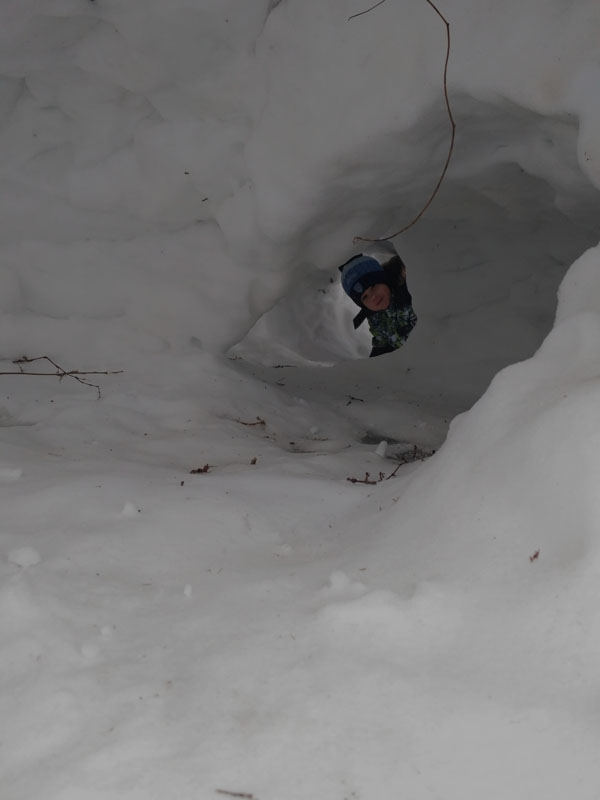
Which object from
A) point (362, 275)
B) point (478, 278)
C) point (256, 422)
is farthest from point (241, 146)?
point (478, 278)

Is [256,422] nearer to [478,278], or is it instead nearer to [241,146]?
[241,146]

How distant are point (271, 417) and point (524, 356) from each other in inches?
58.4

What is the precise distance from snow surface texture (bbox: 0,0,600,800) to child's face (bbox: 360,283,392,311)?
440 millimetres

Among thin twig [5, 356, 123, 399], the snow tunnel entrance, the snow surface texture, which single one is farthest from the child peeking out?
thin twig [5, 356, 123, 399]

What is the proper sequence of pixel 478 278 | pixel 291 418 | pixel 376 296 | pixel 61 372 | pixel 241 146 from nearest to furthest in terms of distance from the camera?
pixel 241 146
pixel 61 372
pixel 291 418
pixel 376 296
pixel 478 278

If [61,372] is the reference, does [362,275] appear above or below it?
above

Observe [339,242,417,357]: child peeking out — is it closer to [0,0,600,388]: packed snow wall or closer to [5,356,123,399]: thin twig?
[0,0,600,388]: packed snow wall

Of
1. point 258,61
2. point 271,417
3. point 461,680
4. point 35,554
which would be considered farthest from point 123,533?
point 258,61

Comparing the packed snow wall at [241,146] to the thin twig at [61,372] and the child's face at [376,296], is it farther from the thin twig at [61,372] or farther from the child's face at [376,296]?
the child's face at [376,296]

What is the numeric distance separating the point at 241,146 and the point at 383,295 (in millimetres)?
1287

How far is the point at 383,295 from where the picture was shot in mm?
3432

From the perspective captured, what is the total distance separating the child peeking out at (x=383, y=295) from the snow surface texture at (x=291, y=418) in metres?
0.41

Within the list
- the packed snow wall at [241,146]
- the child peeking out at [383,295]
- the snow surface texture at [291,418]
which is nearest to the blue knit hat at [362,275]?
the child peeking out at [383,295]

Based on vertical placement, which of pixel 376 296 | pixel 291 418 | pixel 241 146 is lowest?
pixel 291 418
